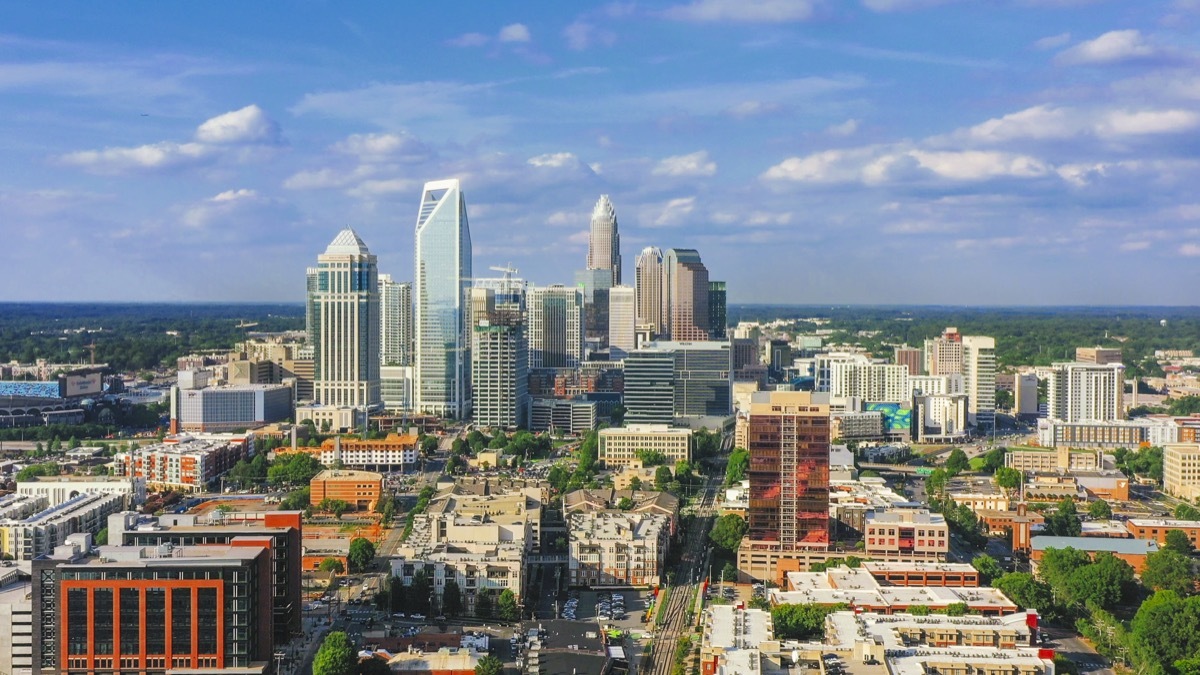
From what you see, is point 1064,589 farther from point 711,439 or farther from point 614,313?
point 614,313

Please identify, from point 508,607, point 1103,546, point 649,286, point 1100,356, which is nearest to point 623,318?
point 649,286

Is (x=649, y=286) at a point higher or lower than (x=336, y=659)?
higher

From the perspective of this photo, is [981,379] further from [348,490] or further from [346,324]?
[348,490]

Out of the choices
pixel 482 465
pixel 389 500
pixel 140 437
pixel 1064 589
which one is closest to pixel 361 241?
pixel 140 437

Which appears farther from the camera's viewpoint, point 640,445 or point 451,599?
point 640,445

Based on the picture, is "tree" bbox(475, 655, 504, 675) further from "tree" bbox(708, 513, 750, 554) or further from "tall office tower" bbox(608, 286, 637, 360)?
"tall office tower" bbox(608, 286, 637, 360)

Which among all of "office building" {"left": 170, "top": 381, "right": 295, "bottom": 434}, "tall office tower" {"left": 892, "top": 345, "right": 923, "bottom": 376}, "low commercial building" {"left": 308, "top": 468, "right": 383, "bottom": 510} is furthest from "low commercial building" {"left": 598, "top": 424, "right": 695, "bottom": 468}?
"tall office tower" {"left": 892, "top": 345, "right": 923, "bottom": 376}
